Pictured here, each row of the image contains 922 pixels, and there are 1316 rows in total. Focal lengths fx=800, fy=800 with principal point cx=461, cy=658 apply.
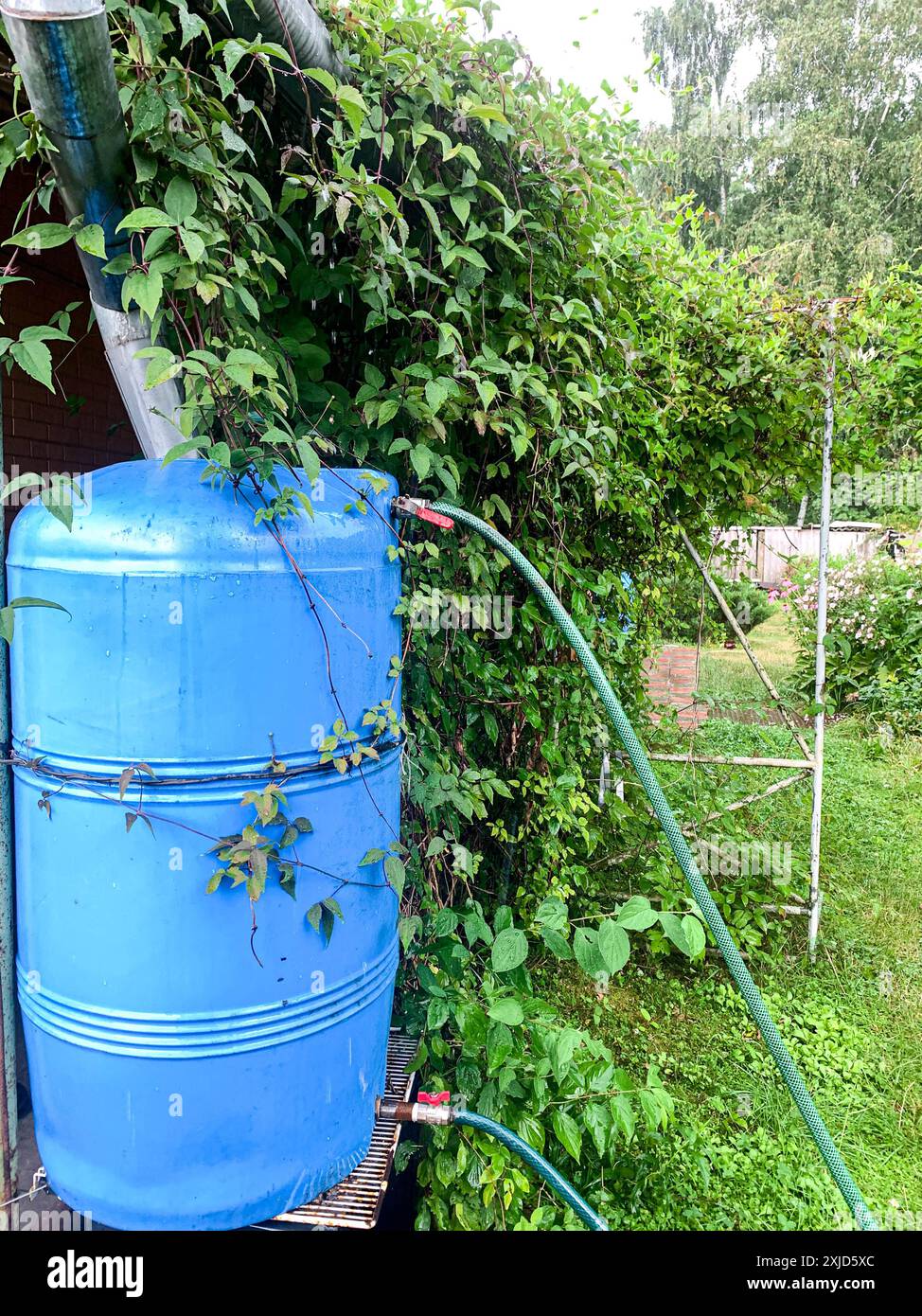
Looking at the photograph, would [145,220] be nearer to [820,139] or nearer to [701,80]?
[820,139]

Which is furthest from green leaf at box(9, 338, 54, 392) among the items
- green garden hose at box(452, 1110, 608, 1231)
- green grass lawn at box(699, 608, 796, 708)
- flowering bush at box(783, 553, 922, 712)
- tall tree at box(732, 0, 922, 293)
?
tall tree at box(732, 0, 922, 293)

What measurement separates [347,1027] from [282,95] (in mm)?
1837

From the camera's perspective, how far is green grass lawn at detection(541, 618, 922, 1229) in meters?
2.19

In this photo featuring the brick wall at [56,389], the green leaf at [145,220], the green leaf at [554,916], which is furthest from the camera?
the brick wall at [56,389]

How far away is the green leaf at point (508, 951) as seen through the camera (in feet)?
5.69

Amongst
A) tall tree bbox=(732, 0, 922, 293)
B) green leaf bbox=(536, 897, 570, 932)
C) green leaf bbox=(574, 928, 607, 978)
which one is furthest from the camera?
tall tree bbox=(732, 0, 922, 293)

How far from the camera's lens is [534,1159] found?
5.77 feet

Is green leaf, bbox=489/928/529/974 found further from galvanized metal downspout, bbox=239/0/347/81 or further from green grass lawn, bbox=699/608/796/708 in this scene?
green grass lawn, bbox=699/608/796/708

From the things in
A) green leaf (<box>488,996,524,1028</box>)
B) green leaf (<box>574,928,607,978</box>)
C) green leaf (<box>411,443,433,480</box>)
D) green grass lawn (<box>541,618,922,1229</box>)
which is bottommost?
green grass lawn (<box>541,618,922,1229</box>)

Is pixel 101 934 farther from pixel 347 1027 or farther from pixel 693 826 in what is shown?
pixel 693 826

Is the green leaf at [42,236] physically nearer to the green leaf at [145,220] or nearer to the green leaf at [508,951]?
the green leaf at [145,220]

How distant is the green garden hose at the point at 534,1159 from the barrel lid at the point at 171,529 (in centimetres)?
122

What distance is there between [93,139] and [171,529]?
1.93ft

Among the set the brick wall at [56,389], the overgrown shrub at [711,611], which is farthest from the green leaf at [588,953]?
the overgrown shrub at [711,611]
